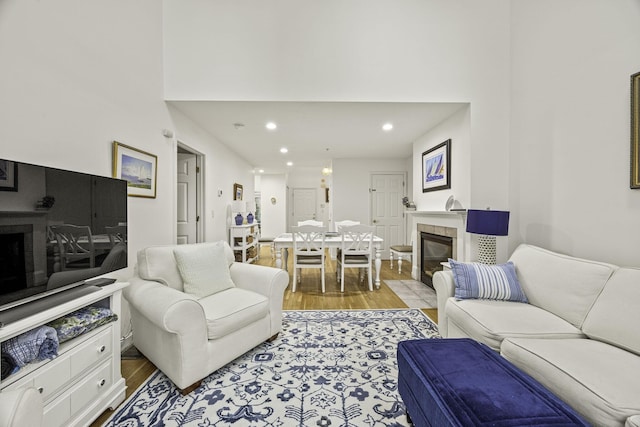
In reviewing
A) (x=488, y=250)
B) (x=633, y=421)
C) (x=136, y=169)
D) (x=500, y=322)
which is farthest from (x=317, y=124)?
(x=633, y=421)

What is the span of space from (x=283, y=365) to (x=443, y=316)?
4.60 feet

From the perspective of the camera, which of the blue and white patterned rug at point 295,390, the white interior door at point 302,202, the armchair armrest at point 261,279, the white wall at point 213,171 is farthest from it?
the white interior door at point 302,202

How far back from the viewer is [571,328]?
152 centimetres

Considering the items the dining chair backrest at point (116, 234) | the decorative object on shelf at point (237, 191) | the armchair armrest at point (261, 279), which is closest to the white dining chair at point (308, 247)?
the armchair armrest at point (261, 279)

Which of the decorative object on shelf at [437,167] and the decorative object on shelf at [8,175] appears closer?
the decorative object on shelf at [8,175]

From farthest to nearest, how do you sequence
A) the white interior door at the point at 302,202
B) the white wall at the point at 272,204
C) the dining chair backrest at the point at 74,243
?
the white interior door at the point at 302,202 → the white wall at the point at 272,204 → the dining chair backrest at the point at 74,243

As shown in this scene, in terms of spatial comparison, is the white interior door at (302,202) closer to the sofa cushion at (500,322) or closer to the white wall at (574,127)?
the white wall at (574,127)

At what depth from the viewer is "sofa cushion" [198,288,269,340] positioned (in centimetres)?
164

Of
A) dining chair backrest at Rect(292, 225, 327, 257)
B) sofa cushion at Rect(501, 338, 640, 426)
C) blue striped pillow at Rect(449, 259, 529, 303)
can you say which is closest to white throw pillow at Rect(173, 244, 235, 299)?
dining chair backrest at Rect(292, 225, 327, 257)

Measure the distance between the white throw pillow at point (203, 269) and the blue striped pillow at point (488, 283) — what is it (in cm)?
198

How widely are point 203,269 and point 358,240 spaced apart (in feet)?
7.06

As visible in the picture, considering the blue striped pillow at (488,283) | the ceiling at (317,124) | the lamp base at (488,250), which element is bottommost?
the blue striped pillow at (488,283)

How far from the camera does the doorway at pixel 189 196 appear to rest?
11.9ft

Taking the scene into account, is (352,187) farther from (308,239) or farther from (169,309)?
(169,309)
